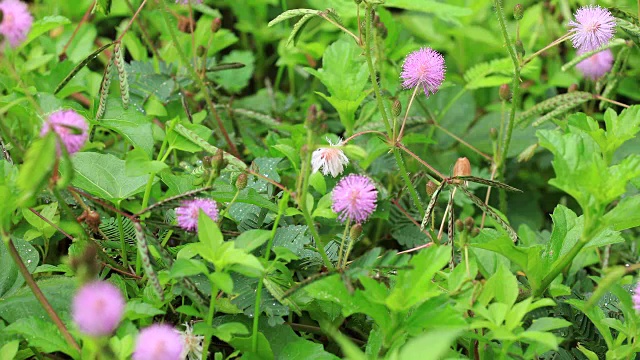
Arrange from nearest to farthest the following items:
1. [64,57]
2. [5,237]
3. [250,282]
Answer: [5,237] → [250,282] → [64,57]

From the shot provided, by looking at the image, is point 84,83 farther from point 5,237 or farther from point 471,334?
point 471,334

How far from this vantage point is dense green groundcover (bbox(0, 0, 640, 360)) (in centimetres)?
88

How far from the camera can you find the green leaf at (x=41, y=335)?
88 cm

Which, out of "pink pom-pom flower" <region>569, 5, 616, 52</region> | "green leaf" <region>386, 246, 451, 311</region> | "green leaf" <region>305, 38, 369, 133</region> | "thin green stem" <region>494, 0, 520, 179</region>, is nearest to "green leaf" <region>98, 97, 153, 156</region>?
"green leaf" <region>305, 38, 369, 133</region>

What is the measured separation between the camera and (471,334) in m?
0.94

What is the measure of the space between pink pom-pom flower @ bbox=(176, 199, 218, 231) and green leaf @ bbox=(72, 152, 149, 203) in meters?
0.17

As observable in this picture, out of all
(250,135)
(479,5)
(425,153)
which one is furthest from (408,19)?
(250,135)

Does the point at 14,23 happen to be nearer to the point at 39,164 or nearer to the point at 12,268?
the point at 39,164

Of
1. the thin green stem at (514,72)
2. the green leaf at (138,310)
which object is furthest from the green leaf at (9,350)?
the thin green stem at (514,72)

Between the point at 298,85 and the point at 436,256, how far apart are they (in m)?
1.33

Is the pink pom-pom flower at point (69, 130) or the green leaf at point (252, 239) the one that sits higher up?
the pink pom-pom flower at point (69, 130)

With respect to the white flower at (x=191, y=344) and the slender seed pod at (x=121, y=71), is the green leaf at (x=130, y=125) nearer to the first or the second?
the slender seed pod at (x=121, y=71)

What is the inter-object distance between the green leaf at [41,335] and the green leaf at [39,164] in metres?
0.18

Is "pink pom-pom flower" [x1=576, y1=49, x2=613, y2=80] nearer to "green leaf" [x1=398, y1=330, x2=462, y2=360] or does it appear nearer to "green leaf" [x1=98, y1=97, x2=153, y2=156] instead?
"green leaf" [x1=98, y1=97, x2=153, y2=156]
